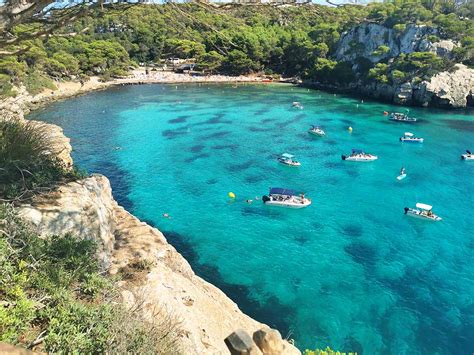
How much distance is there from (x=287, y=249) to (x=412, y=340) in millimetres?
9877

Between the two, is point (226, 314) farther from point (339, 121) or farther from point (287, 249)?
point (339, 121)

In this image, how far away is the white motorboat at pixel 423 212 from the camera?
30.4m

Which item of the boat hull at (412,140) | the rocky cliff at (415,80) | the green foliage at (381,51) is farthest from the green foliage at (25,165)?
the green foliage at (381,51)

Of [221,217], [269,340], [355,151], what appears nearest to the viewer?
[269,340]

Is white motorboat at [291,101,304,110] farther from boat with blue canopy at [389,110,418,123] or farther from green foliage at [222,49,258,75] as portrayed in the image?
Answer: green foliage at [222,49,258,75]

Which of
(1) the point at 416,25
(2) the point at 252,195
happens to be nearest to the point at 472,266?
(2) the point at 252,195

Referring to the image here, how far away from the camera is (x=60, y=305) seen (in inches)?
307

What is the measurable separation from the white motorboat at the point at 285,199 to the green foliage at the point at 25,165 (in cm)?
1967

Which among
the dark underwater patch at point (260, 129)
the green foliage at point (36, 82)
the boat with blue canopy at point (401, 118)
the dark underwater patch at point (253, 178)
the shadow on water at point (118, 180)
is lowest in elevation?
the shadow on water at point (118, 180)

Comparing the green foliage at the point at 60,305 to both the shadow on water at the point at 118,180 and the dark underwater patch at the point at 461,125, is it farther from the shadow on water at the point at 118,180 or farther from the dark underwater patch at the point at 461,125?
the dark underwater patch at the point at 461,125

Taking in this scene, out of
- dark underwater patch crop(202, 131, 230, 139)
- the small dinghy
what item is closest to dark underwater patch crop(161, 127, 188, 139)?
dark underwater patch crop(202, 131, 230, 139)

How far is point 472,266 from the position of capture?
2484 cm

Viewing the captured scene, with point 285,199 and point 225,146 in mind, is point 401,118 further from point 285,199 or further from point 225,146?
point 285,199

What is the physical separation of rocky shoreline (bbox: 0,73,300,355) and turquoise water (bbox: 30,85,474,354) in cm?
654
